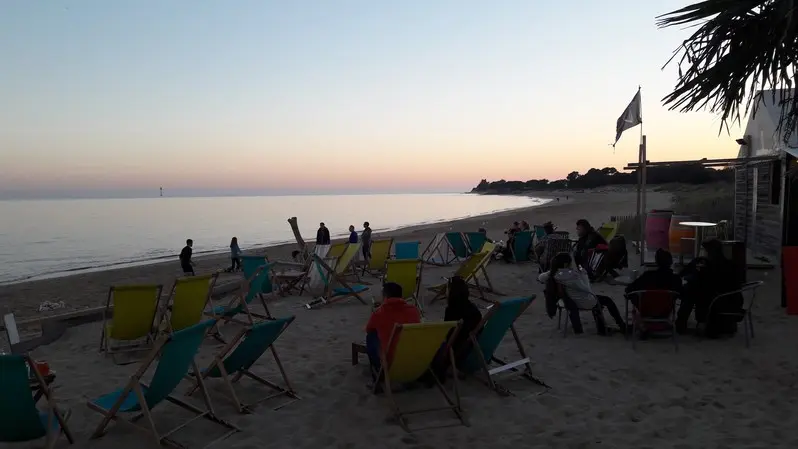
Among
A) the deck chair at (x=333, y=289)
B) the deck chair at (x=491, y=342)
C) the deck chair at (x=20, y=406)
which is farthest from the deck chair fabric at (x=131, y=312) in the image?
the deck chair at (x=491, y=342)

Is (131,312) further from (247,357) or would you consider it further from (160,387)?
(160,387)

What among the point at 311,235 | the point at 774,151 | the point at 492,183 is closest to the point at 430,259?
the point at 774,151

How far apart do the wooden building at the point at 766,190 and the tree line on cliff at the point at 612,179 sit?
1041 mm

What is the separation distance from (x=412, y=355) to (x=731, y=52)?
120 inches

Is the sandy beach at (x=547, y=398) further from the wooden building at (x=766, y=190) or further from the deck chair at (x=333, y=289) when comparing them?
the wooden building at (x=766, y=190)

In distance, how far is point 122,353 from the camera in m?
5.35

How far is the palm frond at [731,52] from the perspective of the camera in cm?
374

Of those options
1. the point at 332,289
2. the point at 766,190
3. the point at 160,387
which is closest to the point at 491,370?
the point at 160,387

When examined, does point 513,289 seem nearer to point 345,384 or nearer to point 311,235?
point 345,384

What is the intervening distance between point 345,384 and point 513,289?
15.7 feet

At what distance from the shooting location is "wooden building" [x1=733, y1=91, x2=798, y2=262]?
898 centimetres

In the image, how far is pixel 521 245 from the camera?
11.2m

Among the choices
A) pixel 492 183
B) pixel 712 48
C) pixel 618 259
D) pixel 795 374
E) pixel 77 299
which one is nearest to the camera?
pixel 712 48

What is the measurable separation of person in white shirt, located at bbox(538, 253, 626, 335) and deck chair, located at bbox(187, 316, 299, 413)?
277 centimetres
